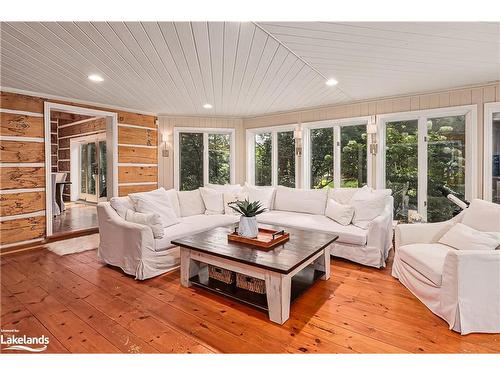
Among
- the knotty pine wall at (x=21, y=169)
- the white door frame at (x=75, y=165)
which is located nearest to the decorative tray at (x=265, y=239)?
the knotty pine wall at (x=21, y=169)

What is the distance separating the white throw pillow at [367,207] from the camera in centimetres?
343

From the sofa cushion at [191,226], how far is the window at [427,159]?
275 centimetres

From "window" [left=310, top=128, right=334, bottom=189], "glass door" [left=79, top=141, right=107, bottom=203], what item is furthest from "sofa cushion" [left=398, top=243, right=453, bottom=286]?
"glass door" [left=79, top=141, right=107, bottom=203]

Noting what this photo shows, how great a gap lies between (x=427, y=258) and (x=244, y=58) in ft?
8.47

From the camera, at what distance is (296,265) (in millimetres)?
2104

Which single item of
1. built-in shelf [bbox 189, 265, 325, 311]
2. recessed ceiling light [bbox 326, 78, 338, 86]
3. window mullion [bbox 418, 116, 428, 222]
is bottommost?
built-in shelf [bbox 189, 265, 325, 311]

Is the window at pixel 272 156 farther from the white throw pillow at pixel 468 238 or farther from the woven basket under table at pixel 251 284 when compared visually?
the woven basket under table at pixel 251 284

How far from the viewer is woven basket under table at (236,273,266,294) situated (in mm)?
2406

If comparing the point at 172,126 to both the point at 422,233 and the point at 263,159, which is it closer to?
the point at 263,159

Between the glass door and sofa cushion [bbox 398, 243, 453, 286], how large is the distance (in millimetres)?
7547

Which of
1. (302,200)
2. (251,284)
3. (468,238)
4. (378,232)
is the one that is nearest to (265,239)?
(251,284)

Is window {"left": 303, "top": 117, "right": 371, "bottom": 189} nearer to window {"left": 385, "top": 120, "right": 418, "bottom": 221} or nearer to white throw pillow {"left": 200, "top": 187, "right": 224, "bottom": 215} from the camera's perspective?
window {"left": 385, "top": 120, "right": 418, "bottom": 221}
